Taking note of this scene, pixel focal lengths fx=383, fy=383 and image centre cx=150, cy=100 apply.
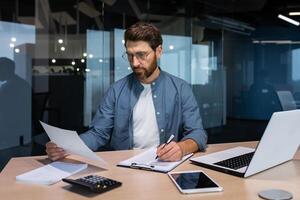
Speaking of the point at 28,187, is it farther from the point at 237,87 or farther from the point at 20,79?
the point at 237,87

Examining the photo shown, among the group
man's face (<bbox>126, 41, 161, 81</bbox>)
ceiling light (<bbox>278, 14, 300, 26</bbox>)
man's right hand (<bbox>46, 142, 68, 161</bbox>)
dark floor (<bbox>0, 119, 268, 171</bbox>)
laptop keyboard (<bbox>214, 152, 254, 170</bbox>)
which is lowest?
dark floor (<bbox>0, 119, 268, 171</bbox>)

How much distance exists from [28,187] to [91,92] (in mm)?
3316

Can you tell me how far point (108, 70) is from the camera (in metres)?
4.52

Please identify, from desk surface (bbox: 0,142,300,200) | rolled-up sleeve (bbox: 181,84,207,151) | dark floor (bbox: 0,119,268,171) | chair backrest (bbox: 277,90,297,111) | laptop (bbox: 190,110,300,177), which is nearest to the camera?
desk surface (bbox: 0,142,300,200)

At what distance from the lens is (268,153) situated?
1.29m

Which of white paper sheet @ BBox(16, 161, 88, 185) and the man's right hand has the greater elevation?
the man's right hand

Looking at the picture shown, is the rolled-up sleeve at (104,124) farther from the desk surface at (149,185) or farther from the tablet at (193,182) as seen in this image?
the tablet at (193,182)

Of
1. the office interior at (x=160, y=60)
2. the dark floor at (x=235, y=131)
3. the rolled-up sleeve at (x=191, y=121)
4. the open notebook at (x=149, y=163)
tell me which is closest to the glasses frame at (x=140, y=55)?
the rolled-up sleeve at (x=191, y=121)

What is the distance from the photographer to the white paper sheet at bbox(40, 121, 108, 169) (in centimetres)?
134

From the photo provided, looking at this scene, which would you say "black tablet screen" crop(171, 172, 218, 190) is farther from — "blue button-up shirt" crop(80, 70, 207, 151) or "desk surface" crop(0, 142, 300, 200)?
"blue button-up shirt" crop(80, 70, 207, 151)

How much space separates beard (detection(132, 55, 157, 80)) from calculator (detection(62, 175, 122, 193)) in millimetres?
714

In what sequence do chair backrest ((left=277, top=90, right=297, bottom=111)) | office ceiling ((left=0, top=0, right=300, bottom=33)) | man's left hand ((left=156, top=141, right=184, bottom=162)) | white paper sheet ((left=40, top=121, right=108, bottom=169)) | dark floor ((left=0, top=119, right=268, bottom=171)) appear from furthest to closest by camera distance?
chair backrest ((left=277, top=90, right=297, bottom=111)) → dark floor ((left=0, top=119, right=268, bottom=171)) → office ceiling ((left=0, top=0, right=300, bottom=33)) → man's left hand ((left=156, top=141, right=184, bottom=162)) → white paper sheet ((left=40, top=121, right=108, bottom=169))

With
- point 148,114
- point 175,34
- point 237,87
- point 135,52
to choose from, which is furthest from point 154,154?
point 237,87

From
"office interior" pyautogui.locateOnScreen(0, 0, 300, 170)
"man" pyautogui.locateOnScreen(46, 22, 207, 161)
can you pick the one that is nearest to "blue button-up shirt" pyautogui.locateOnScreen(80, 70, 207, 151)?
"man" pyautogui.locateOnScreen(46, 22, 207, 161)
